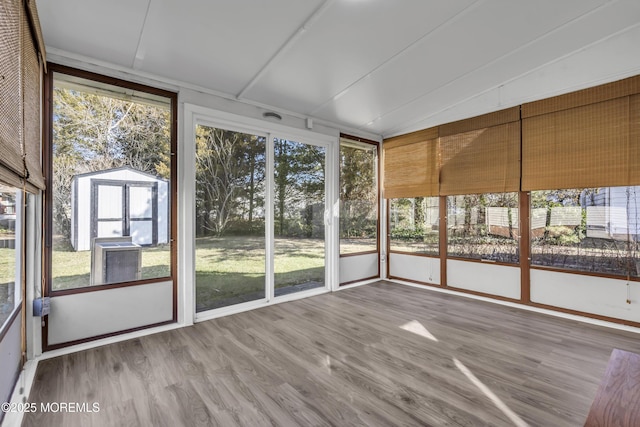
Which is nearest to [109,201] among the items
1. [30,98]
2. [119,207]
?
[119,207]

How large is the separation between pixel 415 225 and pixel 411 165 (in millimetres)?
1038

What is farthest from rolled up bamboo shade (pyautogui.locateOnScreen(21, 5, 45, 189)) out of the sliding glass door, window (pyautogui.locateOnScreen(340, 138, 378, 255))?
window (pyautogui.locateOnScreen(340, 138, 378, 255))

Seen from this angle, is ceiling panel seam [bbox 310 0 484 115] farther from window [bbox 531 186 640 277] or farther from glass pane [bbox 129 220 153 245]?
glass pane [bbox 129 220 153 245]

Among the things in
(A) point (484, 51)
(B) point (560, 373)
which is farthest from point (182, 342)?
(A) point (484, 51)

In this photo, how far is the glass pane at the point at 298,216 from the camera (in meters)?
4.28

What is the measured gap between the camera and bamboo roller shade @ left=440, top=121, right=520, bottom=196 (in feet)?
13.3

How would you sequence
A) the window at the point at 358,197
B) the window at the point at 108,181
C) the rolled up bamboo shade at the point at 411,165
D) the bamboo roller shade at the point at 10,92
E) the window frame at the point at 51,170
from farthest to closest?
the window at the point at 358,197, the rolled up bamboo shade at the point at 411,165, the window at the point at 108,181, the window frame at the point at 51,170, the bamboo roller shade at the point at 10,92

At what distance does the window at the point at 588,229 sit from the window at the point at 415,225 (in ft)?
4.51

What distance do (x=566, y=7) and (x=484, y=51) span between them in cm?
69

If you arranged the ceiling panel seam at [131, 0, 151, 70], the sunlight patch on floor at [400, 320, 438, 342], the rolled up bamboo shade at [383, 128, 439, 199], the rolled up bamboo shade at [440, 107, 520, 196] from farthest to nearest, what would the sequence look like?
the rolled up bamboo shade at [383, 128, 439, 199] → the rolled up bamboo shade at [440, 107, 520, 196] → the sunlight patch on floor at [400, 320, 438, 342] → the ceiling panel seam at [131, 0, 151, 70]

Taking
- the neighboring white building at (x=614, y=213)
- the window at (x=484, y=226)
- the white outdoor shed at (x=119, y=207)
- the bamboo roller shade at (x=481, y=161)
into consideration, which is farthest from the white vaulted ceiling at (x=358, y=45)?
the window at (x=484, y=226)

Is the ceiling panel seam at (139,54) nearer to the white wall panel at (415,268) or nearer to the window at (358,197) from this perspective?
the window at (358,197)

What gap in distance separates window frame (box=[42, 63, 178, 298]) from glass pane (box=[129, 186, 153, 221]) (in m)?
0.20

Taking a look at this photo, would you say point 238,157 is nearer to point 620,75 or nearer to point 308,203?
point 308,203
